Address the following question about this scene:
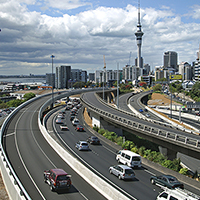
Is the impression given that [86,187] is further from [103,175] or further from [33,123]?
[33,123]

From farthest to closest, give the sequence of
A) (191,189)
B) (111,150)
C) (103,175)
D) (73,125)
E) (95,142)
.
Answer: (73,125)
(95,142)
(111,150)
(103,175)
(191,189)

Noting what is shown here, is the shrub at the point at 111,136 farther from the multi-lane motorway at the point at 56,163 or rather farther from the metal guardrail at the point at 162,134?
the metal guardrail at the point at 162,134

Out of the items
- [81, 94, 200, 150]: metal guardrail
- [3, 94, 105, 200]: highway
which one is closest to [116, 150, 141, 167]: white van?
[81, 94, 200, 150]: metal guardrail

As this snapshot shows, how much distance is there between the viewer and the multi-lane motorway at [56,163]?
20828 millimetres

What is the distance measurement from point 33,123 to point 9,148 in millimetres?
19532

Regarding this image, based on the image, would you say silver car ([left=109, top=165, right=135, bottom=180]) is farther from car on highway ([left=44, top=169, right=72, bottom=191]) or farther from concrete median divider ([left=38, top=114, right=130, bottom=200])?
car on highway ([left=44, top=169, right=72, bottom=191])

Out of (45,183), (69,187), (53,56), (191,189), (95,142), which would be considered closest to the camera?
(69,187)

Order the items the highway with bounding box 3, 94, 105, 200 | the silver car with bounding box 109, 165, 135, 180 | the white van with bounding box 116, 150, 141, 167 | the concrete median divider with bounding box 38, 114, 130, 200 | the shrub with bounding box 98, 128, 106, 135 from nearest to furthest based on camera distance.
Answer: the concrete median divider with bounding box 38, 114, 130, 200
the highway with bounding box 3, 94, 105, 200
the silver car with bounding box 109, 165, 135, 180
the white van with bounding box 116, 150, 141, 167
the shrub with bounding box 98, 128, 106, 135

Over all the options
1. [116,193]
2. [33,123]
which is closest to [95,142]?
[33,123]

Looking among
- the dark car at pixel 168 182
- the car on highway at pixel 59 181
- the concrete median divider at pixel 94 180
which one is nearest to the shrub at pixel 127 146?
the concrete median divider at pixel 94 180

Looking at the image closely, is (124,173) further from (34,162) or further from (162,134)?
(162,134)

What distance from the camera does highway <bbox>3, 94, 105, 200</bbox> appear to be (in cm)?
1998

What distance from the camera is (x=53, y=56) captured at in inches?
3172

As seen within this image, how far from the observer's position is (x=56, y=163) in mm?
28078
